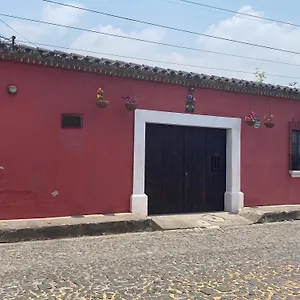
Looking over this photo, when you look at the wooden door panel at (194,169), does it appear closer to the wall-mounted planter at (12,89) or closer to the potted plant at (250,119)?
the potted plant at (250,119)

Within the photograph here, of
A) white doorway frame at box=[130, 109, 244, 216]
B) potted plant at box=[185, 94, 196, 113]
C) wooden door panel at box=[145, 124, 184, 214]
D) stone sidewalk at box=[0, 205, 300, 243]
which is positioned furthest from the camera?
potted plant at box=[185, 94, 196, 113]

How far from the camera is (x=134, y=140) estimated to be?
330 inches

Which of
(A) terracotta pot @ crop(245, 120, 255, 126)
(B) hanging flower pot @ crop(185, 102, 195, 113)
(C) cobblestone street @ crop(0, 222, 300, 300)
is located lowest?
(C) cobblestone street @ crop(0, 222, 300, 300)

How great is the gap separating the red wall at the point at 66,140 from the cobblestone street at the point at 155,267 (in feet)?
3.75

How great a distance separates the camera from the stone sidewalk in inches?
259

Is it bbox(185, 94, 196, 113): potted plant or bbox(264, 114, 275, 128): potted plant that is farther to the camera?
bbox(264, 114, 275, 128): potted plant

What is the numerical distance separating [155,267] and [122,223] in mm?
2332

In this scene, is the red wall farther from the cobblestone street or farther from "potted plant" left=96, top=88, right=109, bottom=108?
the cobblestone street

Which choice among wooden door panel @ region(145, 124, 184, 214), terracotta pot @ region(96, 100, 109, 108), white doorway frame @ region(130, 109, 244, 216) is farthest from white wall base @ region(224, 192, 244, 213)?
terracotta pot @ region(96, 100, 109, 108)

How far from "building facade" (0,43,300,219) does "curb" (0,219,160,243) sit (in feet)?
2.58

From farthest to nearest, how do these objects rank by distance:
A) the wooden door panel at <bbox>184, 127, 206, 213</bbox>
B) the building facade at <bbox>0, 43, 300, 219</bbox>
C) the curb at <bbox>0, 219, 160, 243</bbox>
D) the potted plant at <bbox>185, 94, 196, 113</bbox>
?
the wooden door panel at <bbox>184, 127, 206, 213</bbox> < the potted plant at <bbox>185, 94, 196, 113</bbox> < the building facade at <bbox>0, 43, 300, 219</bbox> < the curb at <bbox>0, 219, 160, 243</bbox>

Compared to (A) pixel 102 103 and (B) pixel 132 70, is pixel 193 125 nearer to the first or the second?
(B) pixel 132 70

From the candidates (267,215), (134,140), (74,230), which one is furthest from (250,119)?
(74,230)

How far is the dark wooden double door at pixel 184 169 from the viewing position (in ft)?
29.1
